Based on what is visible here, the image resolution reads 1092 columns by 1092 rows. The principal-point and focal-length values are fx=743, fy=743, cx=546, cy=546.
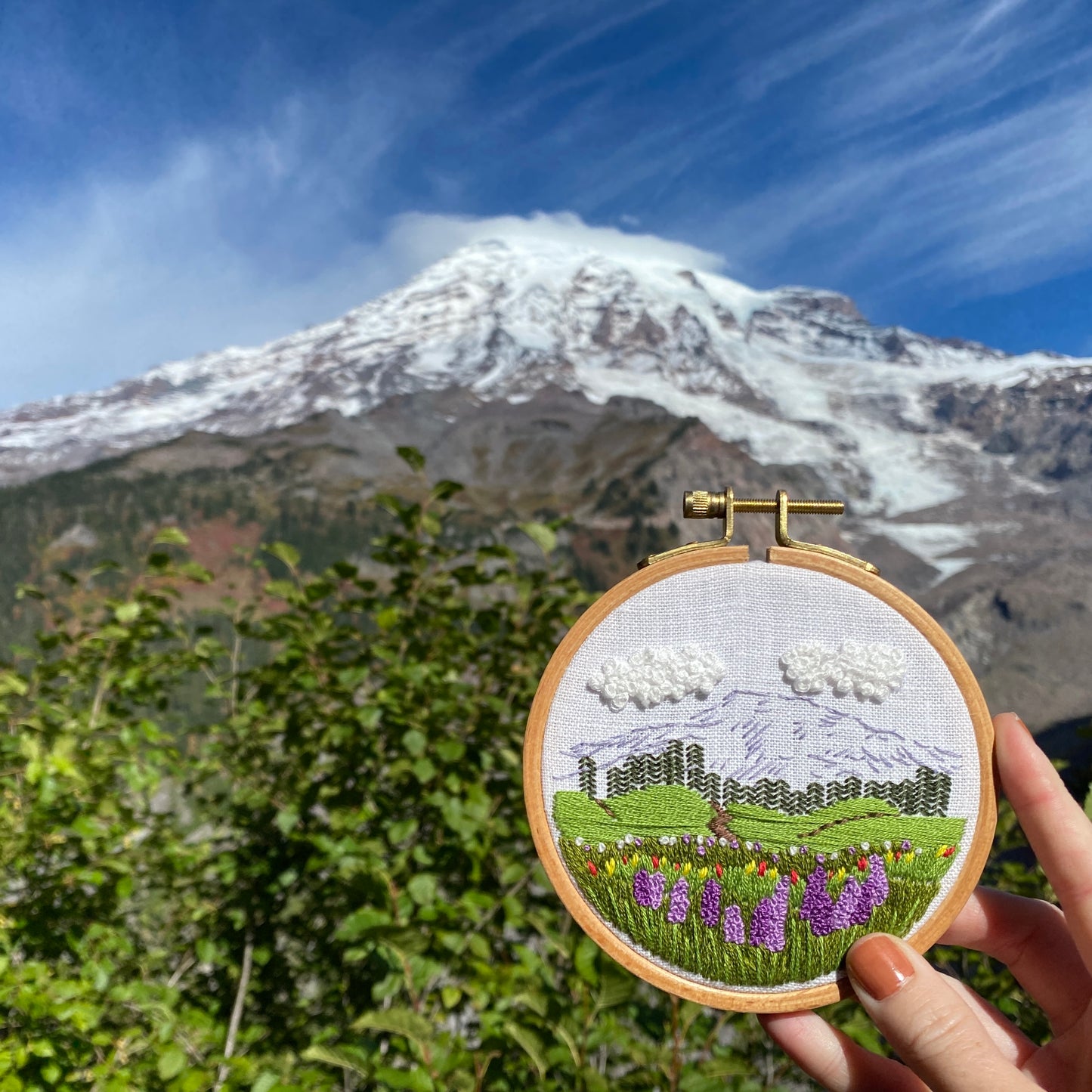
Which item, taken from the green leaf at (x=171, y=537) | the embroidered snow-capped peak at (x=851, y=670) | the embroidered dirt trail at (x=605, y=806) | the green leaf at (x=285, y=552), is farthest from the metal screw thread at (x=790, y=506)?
the green leaf at (x=171, y=537)

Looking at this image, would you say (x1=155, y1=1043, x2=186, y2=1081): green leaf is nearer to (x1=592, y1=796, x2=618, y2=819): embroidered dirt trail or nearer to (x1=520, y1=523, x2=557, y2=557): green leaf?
(x1=592, y1=796, x2=618, y2=819): embroidered dirt trail

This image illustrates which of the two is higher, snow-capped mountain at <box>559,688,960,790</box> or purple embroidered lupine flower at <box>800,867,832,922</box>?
snow-capped mountain at <box>559,688,960,790</box>

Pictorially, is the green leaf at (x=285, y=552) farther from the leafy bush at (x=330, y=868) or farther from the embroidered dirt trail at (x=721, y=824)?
the embroidered dirt trail at (x=721, y=824)

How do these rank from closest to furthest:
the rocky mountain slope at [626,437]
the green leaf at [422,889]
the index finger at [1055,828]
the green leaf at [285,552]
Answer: the index finger at [1055,828], the green leaf at [422,889], the green leaf at [285,552], the rocky mountain slope at [626,437]

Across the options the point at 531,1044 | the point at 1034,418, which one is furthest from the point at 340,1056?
the point at 1034,418

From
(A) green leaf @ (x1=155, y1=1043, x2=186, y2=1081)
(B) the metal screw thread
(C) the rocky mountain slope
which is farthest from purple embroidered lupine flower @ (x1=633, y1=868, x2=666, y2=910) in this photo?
(C) the rocky mountain slope

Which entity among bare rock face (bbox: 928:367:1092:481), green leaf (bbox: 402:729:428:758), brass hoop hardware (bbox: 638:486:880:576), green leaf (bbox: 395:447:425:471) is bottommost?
green leaf (bbox: 402:729:428:758)

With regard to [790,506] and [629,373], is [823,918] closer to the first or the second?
[790,506]
